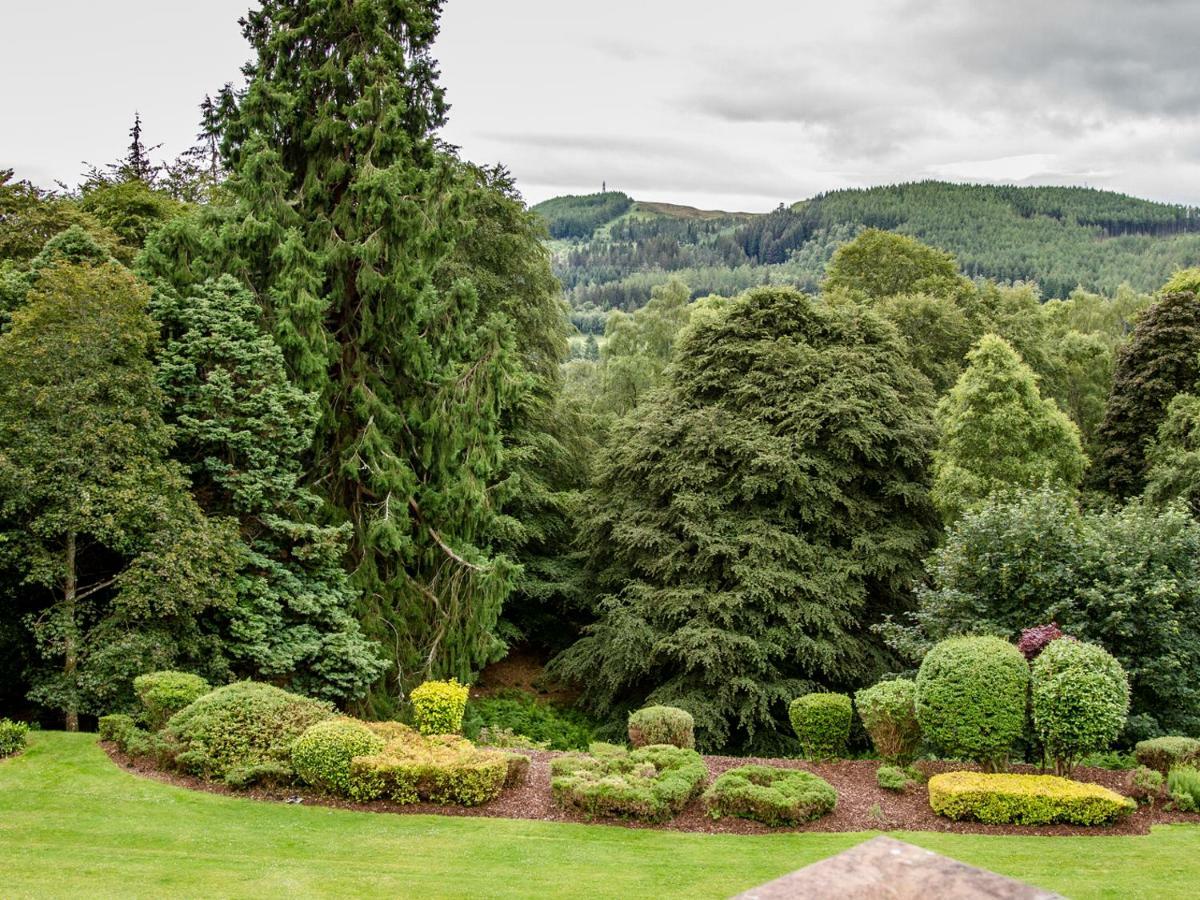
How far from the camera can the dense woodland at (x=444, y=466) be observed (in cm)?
1425

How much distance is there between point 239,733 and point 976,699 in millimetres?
9295

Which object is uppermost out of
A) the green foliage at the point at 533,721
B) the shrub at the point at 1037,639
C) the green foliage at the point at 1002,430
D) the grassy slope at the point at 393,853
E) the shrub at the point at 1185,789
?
the green foliage at the point at 1002,430

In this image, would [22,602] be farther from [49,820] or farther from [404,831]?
[404,831]

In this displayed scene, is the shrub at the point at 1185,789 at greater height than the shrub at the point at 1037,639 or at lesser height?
lesser

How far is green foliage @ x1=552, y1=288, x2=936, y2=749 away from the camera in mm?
20359

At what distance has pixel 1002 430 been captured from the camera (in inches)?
963

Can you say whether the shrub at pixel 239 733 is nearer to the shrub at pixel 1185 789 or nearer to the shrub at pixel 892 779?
the shrub at pixel 892 779

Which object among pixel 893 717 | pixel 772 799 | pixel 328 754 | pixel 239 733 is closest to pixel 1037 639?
pixel 893 717

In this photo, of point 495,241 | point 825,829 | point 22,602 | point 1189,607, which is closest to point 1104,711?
point 825,829

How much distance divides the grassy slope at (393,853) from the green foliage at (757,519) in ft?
32.2

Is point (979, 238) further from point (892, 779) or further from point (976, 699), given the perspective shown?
point (892, 779)

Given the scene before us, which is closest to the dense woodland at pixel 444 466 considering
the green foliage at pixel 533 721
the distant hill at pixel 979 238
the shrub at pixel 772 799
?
the green foliage at pixel 533 721

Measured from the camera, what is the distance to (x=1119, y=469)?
29281 millimetres

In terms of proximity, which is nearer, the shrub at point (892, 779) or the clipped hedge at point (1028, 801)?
the clipped hedge at point (1028, 801)
